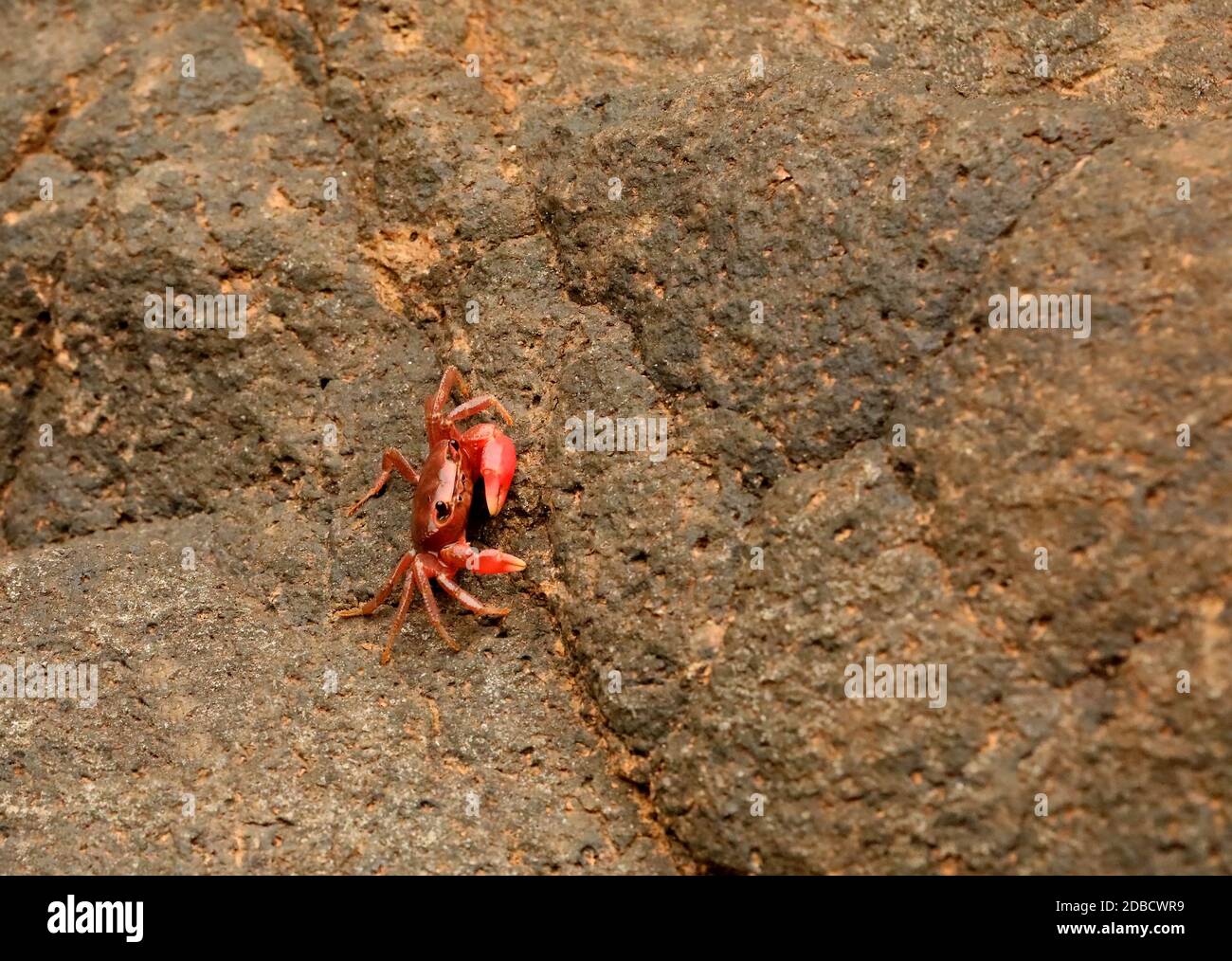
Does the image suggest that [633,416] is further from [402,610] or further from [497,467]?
[402,610]

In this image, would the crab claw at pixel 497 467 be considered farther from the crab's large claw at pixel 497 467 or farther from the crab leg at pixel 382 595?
the crab leg at pixel 382 595

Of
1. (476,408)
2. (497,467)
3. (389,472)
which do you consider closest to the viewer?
(497,467)

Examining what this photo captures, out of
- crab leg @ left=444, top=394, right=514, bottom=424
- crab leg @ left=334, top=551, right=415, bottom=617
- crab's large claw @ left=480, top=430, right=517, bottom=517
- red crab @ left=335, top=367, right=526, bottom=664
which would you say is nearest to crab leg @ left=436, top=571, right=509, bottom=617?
red crab @ left=335, top=367, right=526, bottom=664

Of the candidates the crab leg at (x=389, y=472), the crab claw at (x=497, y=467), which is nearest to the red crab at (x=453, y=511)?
the crab claw at (x=497, y=467)

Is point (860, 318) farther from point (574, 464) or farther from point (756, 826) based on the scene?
point (756, 826)

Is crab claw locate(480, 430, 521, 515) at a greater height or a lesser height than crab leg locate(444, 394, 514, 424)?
lesser

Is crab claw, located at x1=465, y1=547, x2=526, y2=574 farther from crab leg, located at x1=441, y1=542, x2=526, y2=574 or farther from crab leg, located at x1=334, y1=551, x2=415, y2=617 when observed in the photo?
crab leg, located at x1=334, y1=551, x2=415, y2=617

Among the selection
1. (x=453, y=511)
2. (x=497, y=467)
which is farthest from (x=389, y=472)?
(x=497, y=467)

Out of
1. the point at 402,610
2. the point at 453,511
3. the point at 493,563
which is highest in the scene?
the point at 453,511
